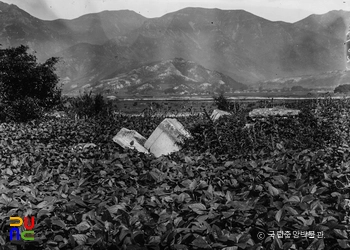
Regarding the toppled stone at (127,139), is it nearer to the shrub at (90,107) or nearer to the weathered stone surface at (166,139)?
the weathered stone surface at (166,139)

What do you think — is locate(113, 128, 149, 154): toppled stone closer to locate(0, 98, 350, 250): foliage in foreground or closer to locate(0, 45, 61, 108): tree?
locate(0, 98, 350, 250): foliage in foreground

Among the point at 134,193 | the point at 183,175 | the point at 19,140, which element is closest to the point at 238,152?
the point at 183,175

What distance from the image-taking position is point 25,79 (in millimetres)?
17516

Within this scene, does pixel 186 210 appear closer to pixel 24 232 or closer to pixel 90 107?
pixel 24 232

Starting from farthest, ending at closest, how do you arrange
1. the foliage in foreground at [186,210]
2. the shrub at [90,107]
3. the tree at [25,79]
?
the tree at [25,79] < the shrub at [90,107] < the foliage in foreground at [186,210]

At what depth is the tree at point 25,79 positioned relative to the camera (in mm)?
16953

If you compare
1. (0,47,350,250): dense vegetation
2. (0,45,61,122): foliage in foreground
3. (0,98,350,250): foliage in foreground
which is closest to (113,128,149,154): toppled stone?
(0,47,350,250): dense vegetation

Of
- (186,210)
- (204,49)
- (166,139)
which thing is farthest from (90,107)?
(204,49)

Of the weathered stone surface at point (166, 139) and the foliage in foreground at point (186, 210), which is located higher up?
the foliage in foreground at point (186, 210)

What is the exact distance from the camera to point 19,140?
25.1 ft

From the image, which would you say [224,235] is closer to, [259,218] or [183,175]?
[259,218]

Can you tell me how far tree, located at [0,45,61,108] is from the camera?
1695 cm

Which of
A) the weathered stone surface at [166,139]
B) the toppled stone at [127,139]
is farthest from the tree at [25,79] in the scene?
the weathered stone surface at [166,139]

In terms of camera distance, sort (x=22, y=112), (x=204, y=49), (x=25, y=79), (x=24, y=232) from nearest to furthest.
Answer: (x=24, y=232) → (x=22, y=112) → (x=25, y=79) → (x=204, y=49)
